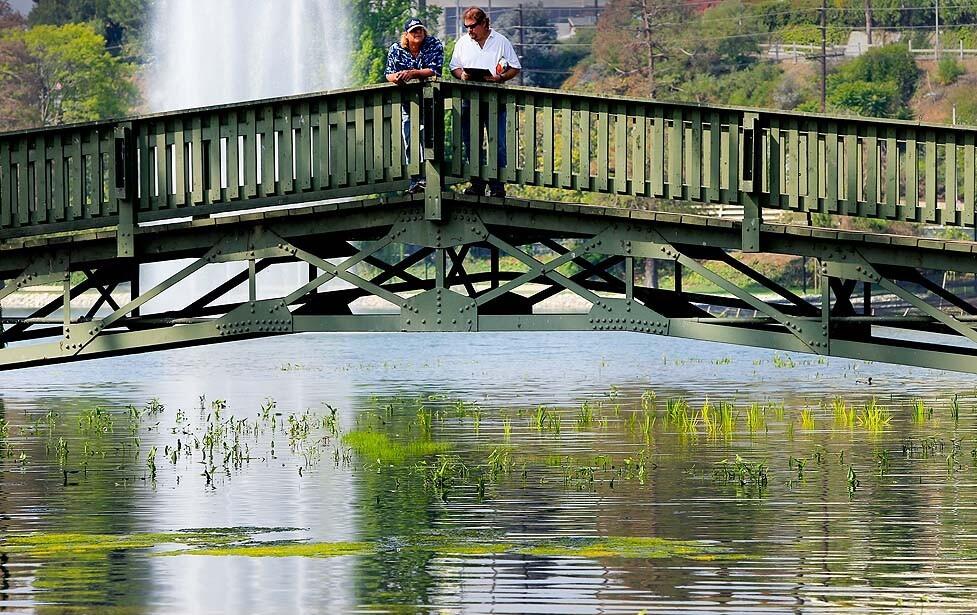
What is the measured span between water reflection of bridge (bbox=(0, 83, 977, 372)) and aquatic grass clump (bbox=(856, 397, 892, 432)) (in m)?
4.37

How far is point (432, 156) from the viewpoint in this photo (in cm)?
1869

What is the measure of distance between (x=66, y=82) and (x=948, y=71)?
46.2 meters

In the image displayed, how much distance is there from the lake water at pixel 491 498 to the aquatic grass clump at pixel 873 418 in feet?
0.21

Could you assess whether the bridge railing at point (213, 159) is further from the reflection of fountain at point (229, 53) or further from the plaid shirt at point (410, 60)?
the reflection of fountain at point (229, 53)

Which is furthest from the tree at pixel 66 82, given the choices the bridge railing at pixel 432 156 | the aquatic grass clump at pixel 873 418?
the bridge railing at pixel 432 156

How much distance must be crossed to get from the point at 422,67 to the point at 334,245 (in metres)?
2.31

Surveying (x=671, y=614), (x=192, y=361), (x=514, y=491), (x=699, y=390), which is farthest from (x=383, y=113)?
(x=192, y=361)

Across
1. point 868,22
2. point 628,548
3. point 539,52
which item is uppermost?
point 539,52

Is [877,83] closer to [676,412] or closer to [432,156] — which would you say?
[676,412]

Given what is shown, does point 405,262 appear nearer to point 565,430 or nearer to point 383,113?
point 383,113

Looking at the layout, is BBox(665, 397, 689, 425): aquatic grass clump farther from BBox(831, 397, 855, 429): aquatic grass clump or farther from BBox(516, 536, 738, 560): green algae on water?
BBox(516, 536, 738, 560): green algae on water

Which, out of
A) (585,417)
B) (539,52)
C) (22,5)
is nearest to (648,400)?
(585,417)

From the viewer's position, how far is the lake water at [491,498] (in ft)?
45.0

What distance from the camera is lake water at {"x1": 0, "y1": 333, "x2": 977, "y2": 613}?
540 inches
